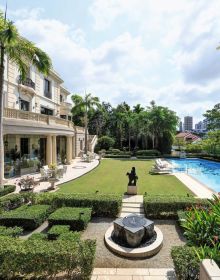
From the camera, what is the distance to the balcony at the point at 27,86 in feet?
80.4

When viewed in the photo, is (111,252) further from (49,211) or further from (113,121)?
(113,121)

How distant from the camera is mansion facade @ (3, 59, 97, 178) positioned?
21047 millimetres

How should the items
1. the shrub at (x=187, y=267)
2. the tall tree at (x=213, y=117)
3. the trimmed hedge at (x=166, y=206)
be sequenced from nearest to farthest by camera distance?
the shrub at (x=187, y=267)
the trimmed hedge at (x=166, y=206)
the tall tree at (x=213, y=117)

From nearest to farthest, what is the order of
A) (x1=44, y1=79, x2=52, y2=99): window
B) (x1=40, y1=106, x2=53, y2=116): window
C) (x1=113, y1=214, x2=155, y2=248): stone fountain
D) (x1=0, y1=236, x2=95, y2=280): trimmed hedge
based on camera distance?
(x1=0, y1=236, x2=95, y2=280): trimmed hedge → (x1=113, y1=214, x2=155, y2=248): stone fountain → (x1=40, y1=106, x2=53, y2=116): window → (x1=44, y1=79, x2=52, y2=99): window

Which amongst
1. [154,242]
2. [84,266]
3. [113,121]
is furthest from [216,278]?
[113,121]

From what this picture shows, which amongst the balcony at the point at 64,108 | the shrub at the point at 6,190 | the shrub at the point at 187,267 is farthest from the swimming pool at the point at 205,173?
the balcony at the point at 64,108

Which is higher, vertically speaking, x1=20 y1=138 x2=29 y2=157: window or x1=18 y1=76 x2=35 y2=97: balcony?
x1=18 y1=76 x2=35 y2=97: balcony

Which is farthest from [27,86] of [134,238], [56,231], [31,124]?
[134,238]

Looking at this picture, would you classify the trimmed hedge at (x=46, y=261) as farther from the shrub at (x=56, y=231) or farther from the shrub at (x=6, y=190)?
the shrub at (x=6, y=190)

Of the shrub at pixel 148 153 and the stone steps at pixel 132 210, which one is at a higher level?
the shrub at pixel 148 153

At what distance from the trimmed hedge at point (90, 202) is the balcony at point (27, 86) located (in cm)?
1524

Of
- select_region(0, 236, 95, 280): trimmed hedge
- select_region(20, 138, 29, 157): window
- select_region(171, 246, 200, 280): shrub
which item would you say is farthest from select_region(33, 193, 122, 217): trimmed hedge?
select_region(20, 138, 29, 157): window

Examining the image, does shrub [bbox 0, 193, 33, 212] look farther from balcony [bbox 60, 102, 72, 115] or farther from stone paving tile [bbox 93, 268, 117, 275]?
balcony [bbox 60, 102, 72, 115]

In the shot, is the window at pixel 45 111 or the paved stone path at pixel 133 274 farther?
the window at pixel 45 111
